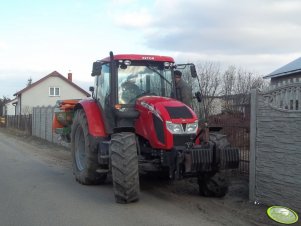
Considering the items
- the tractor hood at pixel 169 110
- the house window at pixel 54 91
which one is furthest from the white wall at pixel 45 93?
the tractor hood at pixel 169 110

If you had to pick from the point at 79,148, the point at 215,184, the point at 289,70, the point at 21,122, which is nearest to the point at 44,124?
the point at 21,122

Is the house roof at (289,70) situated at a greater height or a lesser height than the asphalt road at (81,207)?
greater

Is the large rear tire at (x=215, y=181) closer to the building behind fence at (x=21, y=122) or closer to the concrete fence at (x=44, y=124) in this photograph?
the concrete fence at (x=44, y=124)

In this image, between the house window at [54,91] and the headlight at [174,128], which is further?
the house window at [54,91]

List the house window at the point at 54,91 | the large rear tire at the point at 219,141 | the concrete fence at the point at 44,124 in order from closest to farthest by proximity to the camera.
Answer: the large rear tire at the point at 219,141
the concrete fence at the point at 44,124
the house window at the point at 54,91

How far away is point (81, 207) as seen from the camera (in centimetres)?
802

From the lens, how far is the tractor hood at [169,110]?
27.4ft

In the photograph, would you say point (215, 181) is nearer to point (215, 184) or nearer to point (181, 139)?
point (215, 184)

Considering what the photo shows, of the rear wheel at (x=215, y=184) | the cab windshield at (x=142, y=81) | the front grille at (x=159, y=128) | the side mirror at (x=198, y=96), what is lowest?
the rear wheel at (x=215, y=184)

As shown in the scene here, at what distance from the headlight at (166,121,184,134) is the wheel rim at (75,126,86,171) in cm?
333

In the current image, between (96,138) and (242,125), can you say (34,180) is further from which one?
(242,125)

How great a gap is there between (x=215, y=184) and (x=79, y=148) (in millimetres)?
4015

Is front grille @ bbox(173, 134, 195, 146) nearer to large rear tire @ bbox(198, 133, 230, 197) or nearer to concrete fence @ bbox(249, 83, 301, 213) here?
large rear tire @ bbox(198, 133, 230, 197)

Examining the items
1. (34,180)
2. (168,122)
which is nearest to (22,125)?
(34,180)
